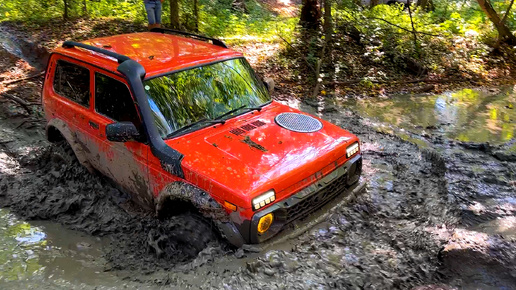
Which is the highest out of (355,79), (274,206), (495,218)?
(274,206)

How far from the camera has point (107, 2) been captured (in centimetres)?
1488

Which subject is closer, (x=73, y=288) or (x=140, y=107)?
(x=73, y=288)

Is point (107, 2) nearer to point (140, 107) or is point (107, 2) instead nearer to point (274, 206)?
point (140, 107)

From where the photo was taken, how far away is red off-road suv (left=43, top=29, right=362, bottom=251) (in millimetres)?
3459

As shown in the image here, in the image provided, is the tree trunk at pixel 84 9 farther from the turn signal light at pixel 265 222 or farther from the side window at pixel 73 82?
the turn signal light at pixel 265 222

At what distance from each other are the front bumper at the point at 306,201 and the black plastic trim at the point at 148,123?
0.84 metres

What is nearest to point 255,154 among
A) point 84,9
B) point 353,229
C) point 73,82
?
point 353,229

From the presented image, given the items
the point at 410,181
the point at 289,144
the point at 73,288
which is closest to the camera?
the point at 73,288

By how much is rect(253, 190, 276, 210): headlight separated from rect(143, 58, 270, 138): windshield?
3.95ft

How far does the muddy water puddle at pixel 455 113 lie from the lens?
23.5ft

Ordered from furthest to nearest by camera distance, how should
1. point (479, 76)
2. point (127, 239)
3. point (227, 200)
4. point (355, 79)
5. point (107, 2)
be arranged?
point (107, 2), point (479, 76), point (355, 79), point (127, 239), point (227, 200)

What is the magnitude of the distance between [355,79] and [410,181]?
17.3 feet

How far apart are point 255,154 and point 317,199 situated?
74 cm

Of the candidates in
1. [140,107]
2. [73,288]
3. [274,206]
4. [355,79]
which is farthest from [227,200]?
[355,79]
